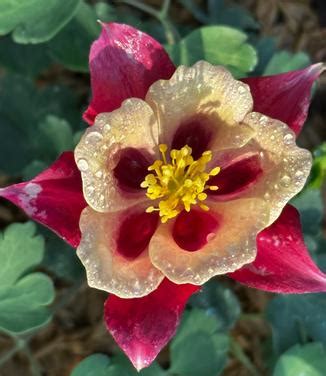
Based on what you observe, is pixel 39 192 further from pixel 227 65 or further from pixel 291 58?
pixel 291 58

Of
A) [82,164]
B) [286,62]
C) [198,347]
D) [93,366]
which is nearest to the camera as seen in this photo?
[82,164]

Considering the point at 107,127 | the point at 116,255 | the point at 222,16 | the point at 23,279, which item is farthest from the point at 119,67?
the point at 222,16

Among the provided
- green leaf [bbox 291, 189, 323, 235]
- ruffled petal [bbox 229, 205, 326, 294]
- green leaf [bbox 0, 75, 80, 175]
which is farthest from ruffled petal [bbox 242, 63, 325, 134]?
green leaf [bbox 0, 75, 80, 175]

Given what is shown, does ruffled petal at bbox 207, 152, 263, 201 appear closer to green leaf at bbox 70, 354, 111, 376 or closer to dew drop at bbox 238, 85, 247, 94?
dew drop at bbox 238, 85, 247, 94

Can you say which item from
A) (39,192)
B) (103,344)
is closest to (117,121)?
(39,192)

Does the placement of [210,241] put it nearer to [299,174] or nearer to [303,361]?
[299,174]

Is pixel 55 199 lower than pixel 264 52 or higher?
higher
